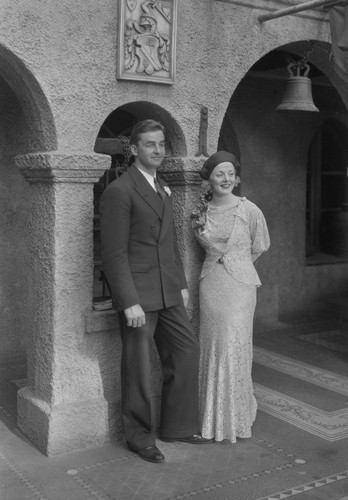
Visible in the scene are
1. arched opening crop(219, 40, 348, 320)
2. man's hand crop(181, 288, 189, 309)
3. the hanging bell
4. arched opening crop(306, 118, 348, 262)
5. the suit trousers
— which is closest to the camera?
the suit trousers

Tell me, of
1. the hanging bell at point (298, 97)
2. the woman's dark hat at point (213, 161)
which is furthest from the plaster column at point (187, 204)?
the hanging bell at point (298, 97)

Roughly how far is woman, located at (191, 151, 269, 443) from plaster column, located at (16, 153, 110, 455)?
744 millimetres

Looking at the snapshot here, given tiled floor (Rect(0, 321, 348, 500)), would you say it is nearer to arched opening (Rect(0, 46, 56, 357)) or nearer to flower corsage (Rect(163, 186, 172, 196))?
arched opening (Rect(0, 46, 56, 357))

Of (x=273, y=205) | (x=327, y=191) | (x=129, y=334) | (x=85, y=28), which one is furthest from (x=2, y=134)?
(x=327, y=191)

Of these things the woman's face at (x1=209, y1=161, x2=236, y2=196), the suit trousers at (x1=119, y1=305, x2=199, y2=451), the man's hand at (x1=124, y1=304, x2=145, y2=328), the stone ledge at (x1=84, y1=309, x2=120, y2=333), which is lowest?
the suit trousers at (x1=119, y1=305, x2=199, y2=451)

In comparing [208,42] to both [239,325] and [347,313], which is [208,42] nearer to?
[239,325]

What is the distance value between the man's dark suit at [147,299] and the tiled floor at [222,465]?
0.24 m

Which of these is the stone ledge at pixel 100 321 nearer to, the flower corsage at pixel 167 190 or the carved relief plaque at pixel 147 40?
the flower corsage at pixel 167 190

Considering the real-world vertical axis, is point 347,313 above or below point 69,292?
below

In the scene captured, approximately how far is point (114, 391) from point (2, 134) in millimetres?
2827

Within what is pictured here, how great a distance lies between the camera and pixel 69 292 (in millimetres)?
4648

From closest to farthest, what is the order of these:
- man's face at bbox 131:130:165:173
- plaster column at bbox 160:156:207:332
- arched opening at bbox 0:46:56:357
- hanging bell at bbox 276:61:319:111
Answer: man's face at bbox 131:130:165:173 < plaster column at bbox 160:156:207:332 < hanging bell at bbox 276:61:319:111 < arched opening at bbox 0:46:56:357

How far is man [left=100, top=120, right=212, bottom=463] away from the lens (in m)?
4.41

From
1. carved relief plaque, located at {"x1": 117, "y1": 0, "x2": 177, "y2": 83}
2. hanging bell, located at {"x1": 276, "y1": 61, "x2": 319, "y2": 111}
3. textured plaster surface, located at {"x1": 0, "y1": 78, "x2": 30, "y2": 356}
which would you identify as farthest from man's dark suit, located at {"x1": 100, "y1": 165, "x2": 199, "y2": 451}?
textured plaster surface, located at {"x1": 0, "y1": 78, "x2": 30, "y2": 356}
